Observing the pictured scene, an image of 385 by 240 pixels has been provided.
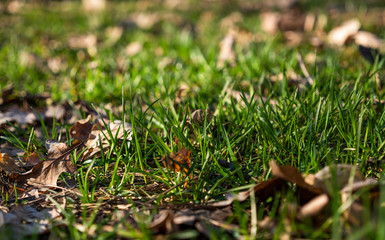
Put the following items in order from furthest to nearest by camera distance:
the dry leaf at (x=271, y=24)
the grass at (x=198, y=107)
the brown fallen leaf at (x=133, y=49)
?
the dry leaf at (x=271, y=24), the brown fallen leaf at (x=133, y=49), the grass at (x=198, y=107)

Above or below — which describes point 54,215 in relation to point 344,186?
below

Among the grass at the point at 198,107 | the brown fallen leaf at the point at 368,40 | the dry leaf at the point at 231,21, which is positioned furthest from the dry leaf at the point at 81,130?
the dry leaf at the point at 231,21

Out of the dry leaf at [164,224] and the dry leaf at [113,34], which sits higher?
the dry leaf at [113,34]

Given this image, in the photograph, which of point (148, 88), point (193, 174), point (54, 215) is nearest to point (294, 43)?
point (148, 88)

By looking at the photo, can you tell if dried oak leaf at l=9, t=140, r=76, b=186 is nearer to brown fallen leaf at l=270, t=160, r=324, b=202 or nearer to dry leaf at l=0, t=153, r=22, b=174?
dry leaf at l=0, t=153, r=22, b=174

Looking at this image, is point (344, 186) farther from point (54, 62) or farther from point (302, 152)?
point (54, 62)

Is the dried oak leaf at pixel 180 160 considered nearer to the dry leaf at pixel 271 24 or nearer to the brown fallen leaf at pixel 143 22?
the dry leaf at pixel 271 24
